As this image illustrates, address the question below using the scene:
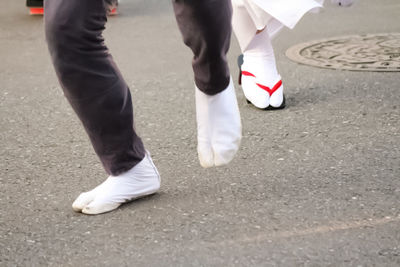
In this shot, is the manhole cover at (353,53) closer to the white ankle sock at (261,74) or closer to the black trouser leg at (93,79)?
the white ankle sock at (261,74)

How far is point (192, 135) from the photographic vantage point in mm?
3889

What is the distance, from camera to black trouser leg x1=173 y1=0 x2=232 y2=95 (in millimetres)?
2600

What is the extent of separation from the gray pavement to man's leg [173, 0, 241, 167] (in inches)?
7.3

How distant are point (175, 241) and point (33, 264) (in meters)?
0.39

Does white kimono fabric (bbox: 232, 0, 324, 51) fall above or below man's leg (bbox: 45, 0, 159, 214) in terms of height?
below

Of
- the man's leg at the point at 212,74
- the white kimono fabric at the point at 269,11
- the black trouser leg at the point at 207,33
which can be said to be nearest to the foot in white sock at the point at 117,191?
the man's leg at the point at 212,74

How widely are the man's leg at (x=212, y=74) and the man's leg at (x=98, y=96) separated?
209mm

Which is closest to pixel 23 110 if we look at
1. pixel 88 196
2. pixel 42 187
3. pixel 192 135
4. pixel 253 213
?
pixel 192 135

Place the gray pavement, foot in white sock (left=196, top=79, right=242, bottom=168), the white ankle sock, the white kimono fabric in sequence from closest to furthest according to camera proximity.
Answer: the gray pavement, foot in white sock (left=196, top=79, right=242, bottom=168), the white kimono fabric, the white ankle sock

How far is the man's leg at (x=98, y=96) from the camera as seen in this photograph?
8.51 ft

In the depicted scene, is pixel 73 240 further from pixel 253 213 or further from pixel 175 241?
pixel 253 213

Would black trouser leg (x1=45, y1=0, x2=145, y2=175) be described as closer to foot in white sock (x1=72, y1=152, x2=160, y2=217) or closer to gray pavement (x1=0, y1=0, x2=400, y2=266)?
foot in white sock (x1=72, y1=152, x2=160, y2=217)

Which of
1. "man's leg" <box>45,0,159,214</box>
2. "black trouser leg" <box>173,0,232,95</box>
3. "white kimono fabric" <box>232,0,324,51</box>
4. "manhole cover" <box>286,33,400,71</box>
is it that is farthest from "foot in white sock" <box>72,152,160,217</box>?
"manhole cover" <box>286,33,400,71</box>

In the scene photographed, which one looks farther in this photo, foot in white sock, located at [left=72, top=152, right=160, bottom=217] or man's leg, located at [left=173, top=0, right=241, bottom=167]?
foot in white sock, located at [left=72, top=152, right=160, bottom=217]
